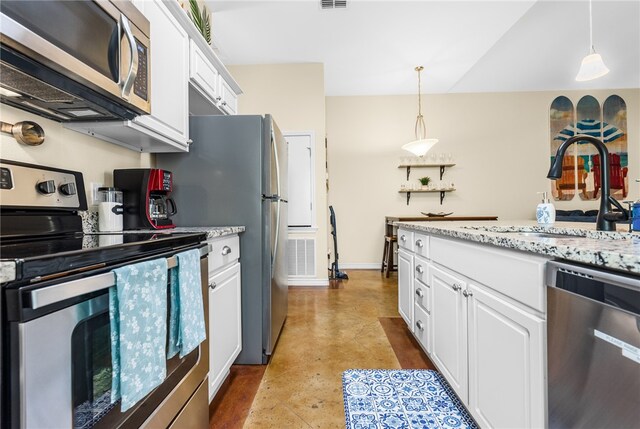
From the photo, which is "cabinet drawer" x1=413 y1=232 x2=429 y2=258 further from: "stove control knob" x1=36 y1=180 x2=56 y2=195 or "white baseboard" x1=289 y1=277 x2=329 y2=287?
"white baseboard" x1=289 y1=277 x2=329 y2=287

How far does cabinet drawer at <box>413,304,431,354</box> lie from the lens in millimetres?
1700

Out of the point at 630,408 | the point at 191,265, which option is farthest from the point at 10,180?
the point at 630,408

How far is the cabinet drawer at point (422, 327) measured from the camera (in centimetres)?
170

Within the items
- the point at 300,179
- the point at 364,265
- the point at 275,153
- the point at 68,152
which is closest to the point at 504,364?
the point at 275,153

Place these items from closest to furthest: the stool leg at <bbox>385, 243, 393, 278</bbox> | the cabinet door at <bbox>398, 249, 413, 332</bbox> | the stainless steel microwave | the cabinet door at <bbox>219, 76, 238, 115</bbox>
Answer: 1. the stainless steel microwave
2. the cabinet door at <bbox>398, 249, 413, 332</bbox>
3. the cabinet door at <bbox>219, 76, 238, 115</bbox>
4. the stool leg at <bbox>385, 243, 393, 278</bbox>

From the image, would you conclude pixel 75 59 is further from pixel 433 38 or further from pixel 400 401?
pixel 433 38

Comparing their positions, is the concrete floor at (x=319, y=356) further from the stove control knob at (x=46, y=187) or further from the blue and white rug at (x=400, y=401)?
the stove control knob at (x=46, y=187)

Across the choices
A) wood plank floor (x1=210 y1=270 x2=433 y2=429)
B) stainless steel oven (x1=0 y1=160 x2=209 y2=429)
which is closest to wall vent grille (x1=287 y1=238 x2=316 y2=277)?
wood plank floor (x1=210 y1=270 x2=433 y2=429)

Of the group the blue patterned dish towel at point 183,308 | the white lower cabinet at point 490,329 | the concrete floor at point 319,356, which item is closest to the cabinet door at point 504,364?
the white lower cabinet at point 490,329

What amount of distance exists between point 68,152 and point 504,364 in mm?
1908

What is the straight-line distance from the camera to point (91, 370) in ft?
2.29

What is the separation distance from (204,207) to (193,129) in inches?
20.2

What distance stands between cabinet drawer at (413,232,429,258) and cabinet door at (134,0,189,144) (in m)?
1.59

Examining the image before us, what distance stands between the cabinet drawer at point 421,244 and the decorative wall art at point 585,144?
4.61 m
